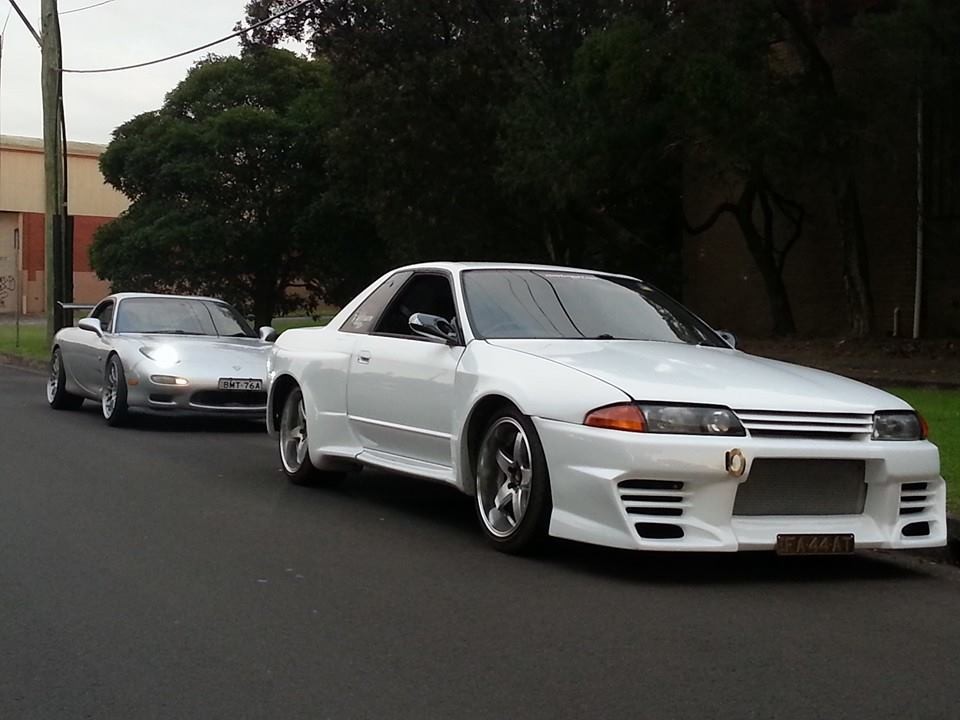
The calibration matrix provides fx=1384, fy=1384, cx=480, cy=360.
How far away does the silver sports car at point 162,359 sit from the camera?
12812 mm

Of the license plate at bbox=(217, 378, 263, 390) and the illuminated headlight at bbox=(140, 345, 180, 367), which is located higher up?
the illuminated headlight at bbox=(140, 345, 180, 367)

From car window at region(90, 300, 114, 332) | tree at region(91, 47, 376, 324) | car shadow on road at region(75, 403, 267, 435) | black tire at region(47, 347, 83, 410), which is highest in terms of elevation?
tree at region(91, 47, 376, 324)

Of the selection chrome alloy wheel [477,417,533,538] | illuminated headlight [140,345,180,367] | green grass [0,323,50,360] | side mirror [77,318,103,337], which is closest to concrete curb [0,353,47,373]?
green grass [0,323,50,360]

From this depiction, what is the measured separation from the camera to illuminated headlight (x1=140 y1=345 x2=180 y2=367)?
12906 millimetres


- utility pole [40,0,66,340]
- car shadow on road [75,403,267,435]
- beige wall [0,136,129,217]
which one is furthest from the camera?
beige wall [0,136,129,217]

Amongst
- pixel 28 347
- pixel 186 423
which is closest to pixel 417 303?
pixel 186 423

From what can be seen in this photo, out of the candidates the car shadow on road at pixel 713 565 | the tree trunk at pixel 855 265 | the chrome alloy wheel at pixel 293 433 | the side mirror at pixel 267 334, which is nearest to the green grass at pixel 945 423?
the car shadow on road at pixel 713 565

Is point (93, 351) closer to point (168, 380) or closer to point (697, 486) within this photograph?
point (168, 380)

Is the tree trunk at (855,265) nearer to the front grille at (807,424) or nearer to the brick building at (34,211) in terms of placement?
the front grille at (807,424)

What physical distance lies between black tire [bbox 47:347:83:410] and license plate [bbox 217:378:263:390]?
2729 millimetres

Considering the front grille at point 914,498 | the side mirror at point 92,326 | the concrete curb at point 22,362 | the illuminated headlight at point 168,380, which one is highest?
the side mirror at point 92,326

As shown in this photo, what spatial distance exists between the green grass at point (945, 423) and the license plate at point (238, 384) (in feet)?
19.8

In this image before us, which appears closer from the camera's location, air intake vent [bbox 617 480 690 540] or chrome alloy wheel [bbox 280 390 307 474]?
air intake vent [bbox 617 480 690 540]

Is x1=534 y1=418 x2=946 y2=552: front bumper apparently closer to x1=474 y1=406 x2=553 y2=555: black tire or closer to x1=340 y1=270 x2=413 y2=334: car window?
x1=474 y1=406 x2=553 y2=555: black tire
